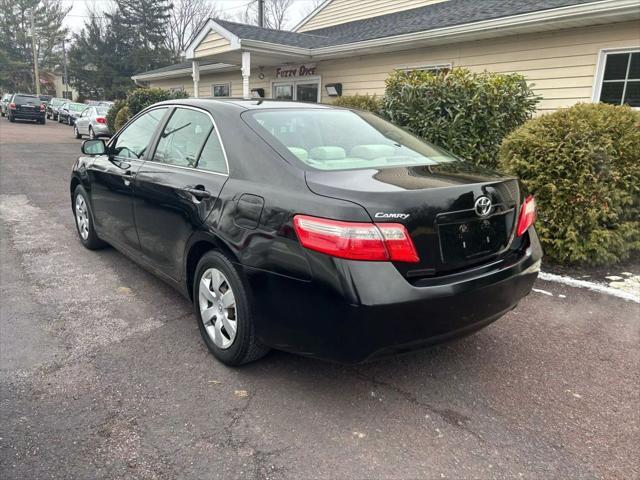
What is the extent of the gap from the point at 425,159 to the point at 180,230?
5.41 ft

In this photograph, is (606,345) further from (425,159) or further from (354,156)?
(354,156)

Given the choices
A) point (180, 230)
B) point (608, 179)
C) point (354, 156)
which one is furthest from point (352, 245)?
point (608, 179)

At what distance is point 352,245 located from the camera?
85.7 inches

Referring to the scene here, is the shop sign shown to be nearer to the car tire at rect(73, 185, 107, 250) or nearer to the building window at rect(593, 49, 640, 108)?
the building window at rect(593, 49, 640, 108)

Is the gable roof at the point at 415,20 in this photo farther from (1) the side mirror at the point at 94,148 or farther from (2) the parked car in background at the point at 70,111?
(2) the parked car in background at the point at 70,111

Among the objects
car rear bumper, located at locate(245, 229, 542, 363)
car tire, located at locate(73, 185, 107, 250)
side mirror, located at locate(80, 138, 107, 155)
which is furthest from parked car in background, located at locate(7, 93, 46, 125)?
car rear bumper, located at locate(245, 229, 542, 363)

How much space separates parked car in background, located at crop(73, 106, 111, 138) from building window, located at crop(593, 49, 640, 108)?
16758 millimetres

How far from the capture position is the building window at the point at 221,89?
16.8 m

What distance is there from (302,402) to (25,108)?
106ft

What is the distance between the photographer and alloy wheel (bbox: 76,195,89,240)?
511 centimetres

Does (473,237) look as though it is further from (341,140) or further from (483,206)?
(341,140)

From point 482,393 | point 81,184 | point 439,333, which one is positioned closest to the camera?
point 439,333

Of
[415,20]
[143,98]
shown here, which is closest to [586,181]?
[415,20]

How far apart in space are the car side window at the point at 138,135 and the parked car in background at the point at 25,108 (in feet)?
97.1
